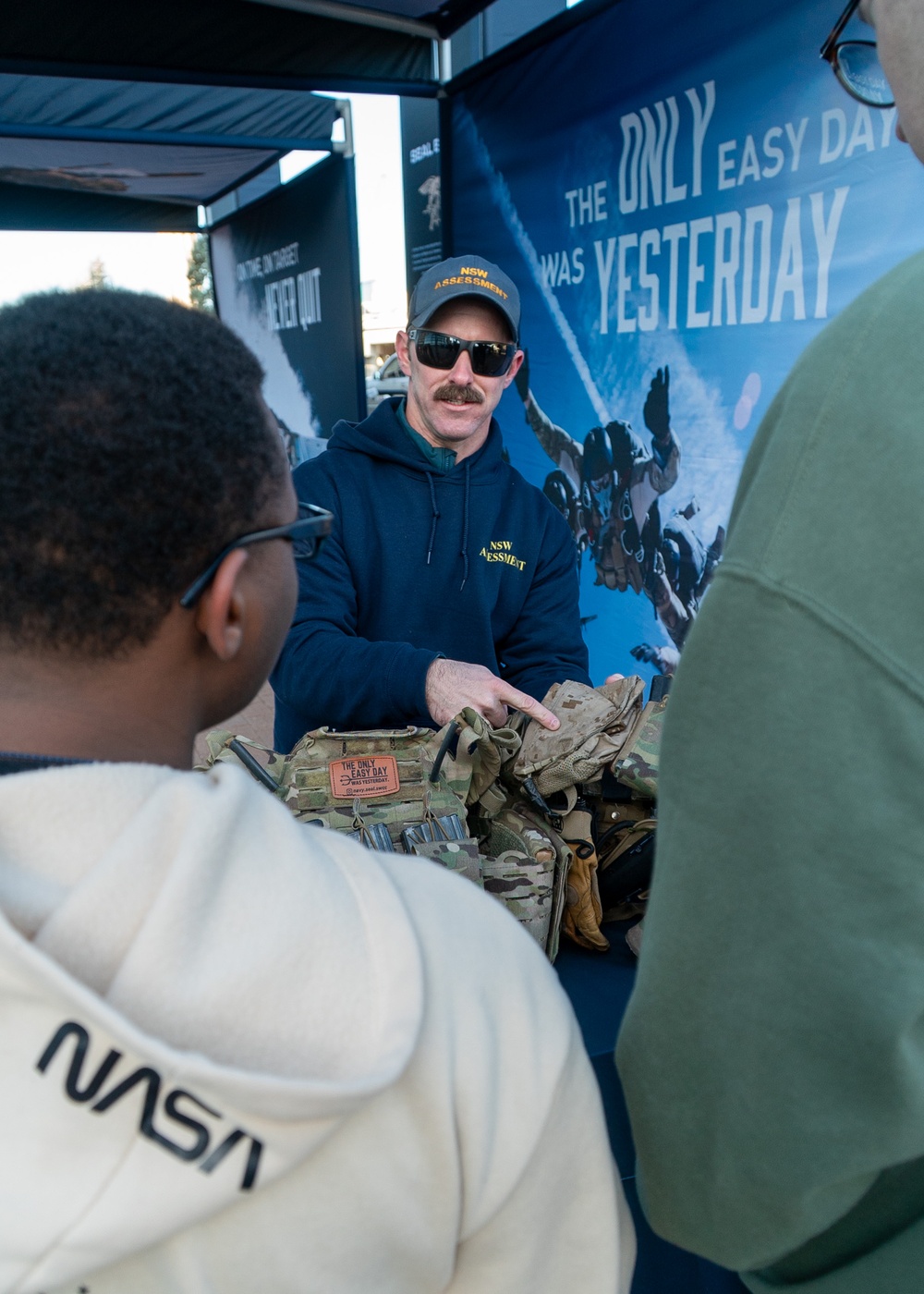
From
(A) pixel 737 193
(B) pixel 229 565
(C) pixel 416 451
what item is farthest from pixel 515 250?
(B) pixel 229 565

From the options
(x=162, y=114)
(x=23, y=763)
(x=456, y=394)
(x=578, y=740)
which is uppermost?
(x=162, y=114)

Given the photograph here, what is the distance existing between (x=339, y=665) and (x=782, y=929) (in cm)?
148

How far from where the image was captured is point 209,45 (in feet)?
12.8

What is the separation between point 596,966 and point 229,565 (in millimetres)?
1155

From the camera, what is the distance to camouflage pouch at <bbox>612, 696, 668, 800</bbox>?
1.67m

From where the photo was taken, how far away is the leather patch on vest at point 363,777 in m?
1.65

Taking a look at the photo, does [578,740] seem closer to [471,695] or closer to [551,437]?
[471,695]

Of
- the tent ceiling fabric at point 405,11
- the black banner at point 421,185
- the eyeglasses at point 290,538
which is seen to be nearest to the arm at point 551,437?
the black banner at point 421,185

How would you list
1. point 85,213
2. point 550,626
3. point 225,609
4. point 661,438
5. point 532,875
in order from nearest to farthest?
point 225,609
point 532,875
point 550,626
point 661,438
point 85,213

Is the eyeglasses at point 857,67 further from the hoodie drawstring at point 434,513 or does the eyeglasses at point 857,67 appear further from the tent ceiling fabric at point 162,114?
the tent ceiling fabric at point 162,114

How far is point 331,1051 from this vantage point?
600 millimetres

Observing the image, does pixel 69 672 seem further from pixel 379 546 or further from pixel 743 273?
pixel 743 273

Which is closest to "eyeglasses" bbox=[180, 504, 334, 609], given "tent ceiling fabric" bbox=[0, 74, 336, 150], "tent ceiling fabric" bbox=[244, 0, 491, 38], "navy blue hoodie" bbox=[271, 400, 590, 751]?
"navy blue hoodie" bbox=[271, 400, 590, 751]

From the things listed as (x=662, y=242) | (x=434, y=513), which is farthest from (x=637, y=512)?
(x=434, y=513)
